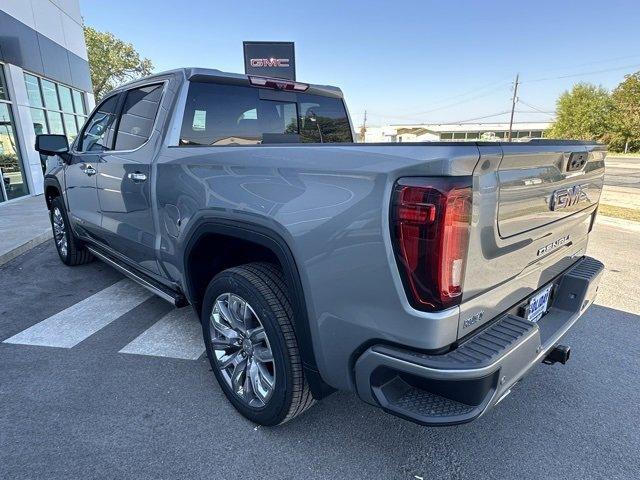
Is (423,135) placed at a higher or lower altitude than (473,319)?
higher

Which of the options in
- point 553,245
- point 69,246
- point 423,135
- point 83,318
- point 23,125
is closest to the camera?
point 553,245

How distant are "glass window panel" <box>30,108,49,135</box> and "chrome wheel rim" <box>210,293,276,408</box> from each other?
39.7ft

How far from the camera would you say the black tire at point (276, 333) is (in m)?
1.96

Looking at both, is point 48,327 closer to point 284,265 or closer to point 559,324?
point 284,265

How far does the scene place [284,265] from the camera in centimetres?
186

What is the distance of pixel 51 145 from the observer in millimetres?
4207

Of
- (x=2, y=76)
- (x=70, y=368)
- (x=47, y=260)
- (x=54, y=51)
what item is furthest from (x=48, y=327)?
(x=54, y=51)

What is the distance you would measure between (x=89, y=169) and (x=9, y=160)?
9017 millimetres

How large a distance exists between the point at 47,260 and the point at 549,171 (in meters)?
6.20

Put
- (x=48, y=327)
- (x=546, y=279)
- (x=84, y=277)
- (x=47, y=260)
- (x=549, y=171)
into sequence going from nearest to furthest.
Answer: (x=549, y=171), (x=546, y=279), (x=48, y=327), (x=84, y=277), (x=47, y=260)

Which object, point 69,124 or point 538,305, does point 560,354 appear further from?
point 69,124

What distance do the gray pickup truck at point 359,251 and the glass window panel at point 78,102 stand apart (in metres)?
14.0

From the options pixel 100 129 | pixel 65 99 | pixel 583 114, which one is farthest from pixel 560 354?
pixel 583 114

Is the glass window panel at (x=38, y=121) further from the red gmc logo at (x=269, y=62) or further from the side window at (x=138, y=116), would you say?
the side window at (x=138, y=116)
